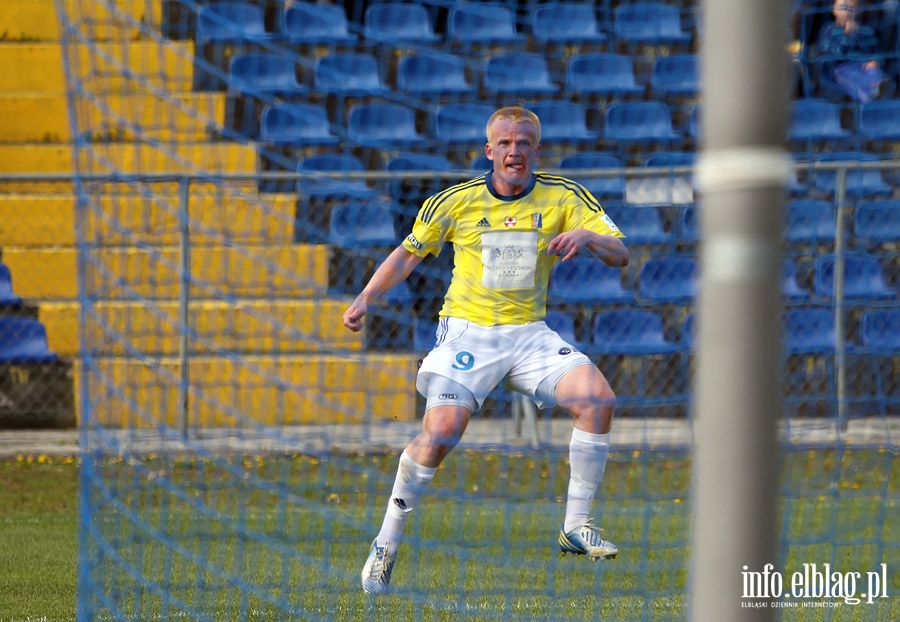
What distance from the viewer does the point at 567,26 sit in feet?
30.5

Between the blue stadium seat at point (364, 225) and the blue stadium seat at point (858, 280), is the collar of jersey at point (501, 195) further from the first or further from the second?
the blue stadium seat at point (858, 280)

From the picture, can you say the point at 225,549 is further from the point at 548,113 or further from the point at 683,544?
the point at 548,113

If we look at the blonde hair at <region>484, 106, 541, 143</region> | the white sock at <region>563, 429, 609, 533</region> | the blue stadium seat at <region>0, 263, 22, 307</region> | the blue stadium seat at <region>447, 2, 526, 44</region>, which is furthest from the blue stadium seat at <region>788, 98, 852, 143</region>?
the blue stadium seat at <region>0, 263, 22, 307</region>

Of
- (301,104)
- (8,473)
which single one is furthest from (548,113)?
(8,473)

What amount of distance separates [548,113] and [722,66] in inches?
290

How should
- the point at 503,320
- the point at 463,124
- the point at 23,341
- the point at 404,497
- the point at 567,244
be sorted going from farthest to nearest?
the point at 23,341 < the point at 463,124 < the point at 503,320 < the point at 404,497 < the point at 567,244

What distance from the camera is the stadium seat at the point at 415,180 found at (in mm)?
9073

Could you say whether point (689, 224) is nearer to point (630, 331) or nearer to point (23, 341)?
point (630, 331)

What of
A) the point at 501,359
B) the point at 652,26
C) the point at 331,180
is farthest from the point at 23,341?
the point at 501,359

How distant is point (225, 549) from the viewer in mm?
6398

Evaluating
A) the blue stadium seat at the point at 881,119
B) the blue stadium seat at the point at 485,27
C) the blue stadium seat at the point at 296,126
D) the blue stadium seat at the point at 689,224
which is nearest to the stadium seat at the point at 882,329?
the blue stadium seat at the point at 881,119

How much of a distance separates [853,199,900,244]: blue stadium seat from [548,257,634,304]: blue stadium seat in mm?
1619

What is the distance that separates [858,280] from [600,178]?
7.33 ft

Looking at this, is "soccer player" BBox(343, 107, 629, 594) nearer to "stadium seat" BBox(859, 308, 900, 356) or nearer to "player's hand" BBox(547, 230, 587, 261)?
"player's hand" BBox(547, 230, 587, 261)
